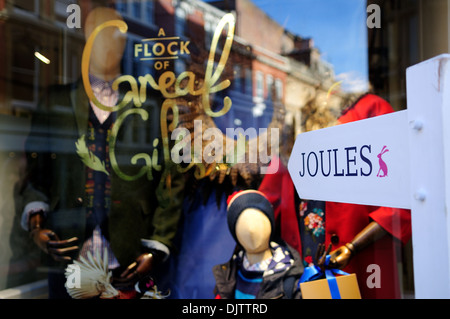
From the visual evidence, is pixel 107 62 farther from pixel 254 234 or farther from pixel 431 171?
pixel 431 171

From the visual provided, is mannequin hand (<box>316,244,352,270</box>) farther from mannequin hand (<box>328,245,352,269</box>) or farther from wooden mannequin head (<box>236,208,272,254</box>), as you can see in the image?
wooden mannequin head (<box>236,208,272,254</box>)

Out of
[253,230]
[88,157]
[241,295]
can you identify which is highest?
[88,157]

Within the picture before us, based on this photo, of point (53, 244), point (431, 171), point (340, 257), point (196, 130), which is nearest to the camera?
point (431, 171)

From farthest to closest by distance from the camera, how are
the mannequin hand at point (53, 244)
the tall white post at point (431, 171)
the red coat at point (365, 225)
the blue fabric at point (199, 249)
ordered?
the mannequin hand at point (53, 244), the blue fabric at point (199, 249), the red coat at point (365, 225), the tall white post at point (431, 171)

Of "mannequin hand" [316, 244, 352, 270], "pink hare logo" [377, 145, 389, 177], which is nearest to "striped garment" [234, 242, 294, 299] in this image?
"mannequin hand" [316, 244, 352, 270]

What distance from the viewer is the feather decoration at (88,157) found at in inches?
61.0

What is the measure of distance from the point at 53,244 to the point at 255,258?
2.84 ft

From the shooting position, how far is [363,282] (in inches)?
52.7

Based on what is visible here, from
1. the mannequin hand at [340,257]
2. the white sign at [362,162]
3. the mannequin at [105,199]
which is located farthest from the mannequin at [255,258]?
the white sign at [362,162]

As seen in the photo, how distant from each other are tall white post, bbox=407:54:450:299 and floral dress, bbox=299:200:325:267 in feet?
3.17

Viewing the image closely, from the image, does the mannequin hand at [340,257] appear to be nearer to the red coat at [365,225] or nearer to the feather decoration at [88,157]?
the red coat at [365,225]

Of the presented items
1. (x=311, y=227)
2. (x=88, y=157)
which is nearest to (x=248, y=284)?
(x=311, y=227)

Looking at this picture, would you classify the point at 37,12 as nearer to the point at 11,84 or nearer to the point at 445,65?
the point at 11,84

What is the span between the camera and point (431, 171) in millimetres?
386
